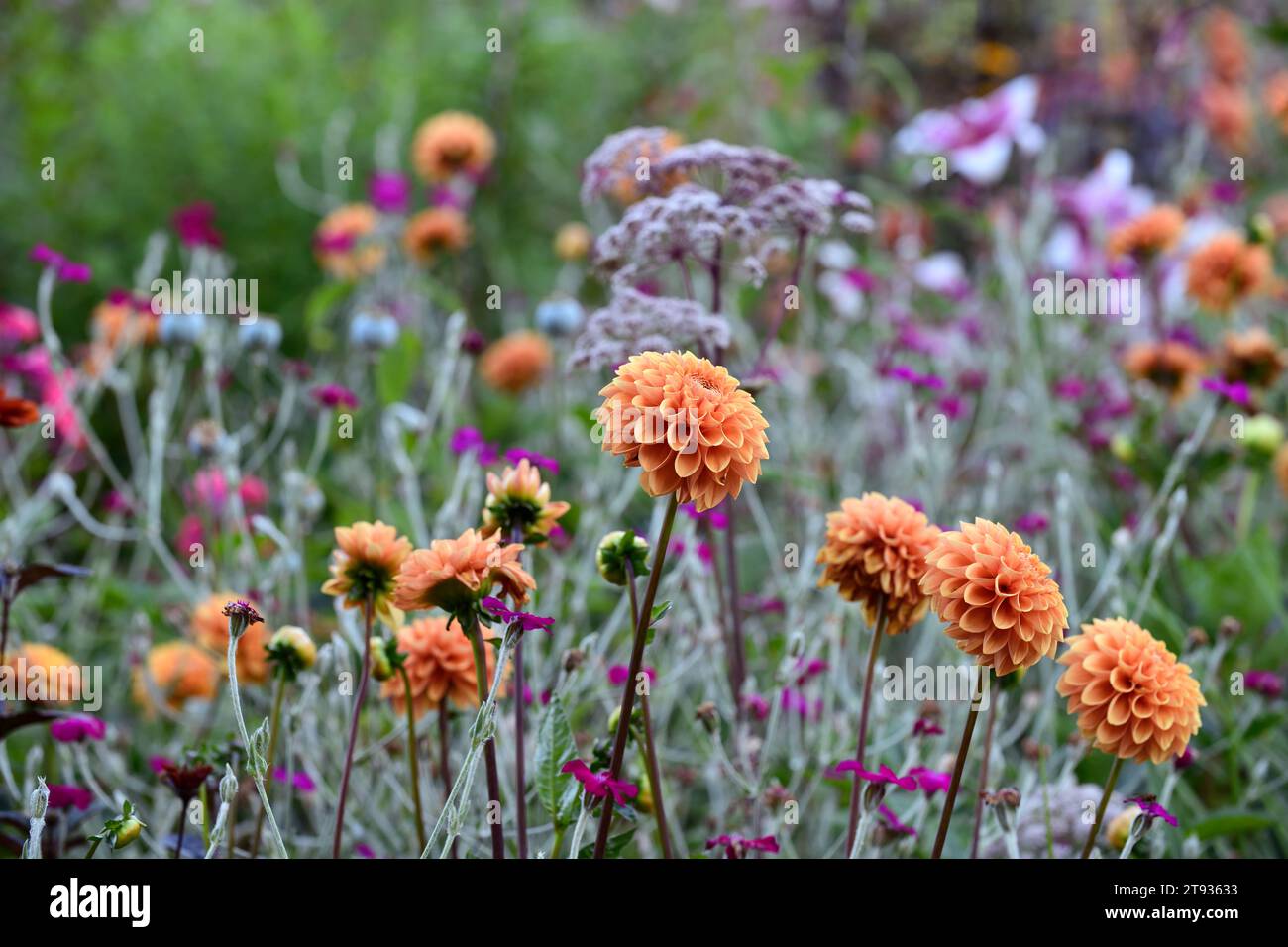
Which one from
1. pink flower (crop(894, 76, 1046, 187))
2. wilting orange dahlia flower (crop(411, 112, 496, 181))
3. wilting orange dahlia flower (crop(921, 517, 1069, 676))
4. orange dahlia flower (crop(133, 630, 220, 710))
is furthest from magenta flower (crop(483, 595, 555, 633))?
pink flower (crop(894, 76, 1046, 187))

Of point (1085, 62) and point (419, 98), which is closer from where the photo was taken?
point (419, 98)

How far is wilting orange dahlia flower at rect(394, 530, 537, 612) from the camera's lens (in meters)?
0.66

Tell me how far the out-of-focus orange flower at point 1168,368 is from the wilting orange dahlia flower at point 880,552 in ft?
2.98

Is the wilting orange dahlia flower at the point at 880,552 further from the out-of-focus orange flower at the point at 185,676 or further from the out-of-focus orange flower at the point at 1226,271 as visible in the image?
the out-of-focus orange flower at the point at 1226,271

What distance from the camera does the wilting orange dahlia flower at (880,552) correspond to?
75cm

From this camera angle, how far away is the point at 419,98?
2.36 m

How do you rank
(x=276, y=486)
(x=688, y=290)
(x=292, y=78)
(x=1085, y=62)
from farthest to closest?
(x=1085, y=62), (x=292, y=78), (x=276, y=486), (x=688, y=290)

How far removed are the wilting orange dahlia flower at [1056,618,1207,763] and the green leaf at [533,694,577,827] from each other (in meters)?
0.30

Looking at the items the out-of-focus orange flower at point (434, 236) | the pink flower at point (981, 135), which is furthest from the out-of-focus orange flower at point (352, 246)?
the pink flower at point (981, 135)

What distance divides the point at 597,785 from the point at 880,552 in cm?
24

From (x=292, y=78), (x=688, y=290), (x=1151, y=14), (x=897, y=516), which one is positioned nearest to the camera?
(x=897, y=516)
